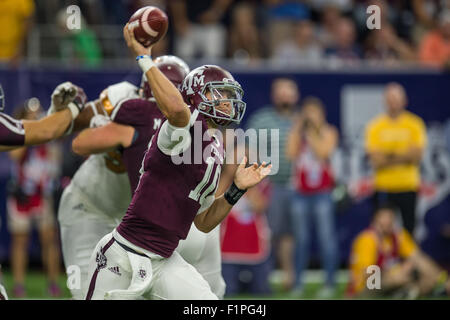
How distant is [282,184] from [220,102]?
512cm

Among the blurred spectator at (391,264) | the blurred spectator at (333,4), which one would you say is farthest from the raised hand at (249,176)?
the blurred spectator at (333,4)

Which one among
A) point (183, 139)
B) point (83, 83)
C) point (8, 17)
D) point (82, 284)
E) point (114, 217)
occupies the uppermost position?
point (8, 17)

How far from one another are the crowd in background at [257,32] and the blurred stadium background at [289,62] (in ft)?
0.05

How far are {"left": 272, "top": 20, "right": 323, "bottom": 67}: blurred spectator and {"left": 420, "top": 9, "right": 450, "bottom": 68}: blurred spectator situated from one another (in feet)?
4.53

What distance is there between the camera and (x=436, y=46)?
1128 centimetres

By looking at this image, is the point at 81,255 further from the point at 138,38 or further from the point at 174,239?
the point at 138,38

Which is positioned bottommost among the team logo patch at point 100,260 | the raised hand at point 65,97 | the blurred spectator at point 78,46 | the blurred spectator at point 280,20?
the team logo patch at point 100,260

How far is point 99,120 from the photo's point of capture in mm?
5629

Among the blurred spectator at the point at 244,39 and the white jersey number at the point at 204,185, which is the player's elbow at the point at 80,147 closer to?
the white jersey number at the point at 204,185

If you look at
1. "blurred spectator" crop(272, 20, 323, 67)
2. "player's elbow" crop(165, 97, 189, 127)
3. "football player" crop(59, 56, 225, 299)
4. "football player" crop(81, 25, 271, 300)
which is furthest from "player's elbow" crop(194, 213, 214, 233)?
"blurred spectator" crop(272, 20, 323, 67)

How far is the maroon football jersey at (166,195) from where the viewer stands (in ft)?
14.7

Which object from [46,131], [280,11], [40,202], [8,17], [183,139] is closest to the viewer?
[183,139]

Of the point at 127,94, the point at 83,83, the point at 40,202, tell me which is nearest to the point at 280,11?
the point at 83,83

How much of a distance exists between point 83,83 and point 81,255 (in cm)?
454
